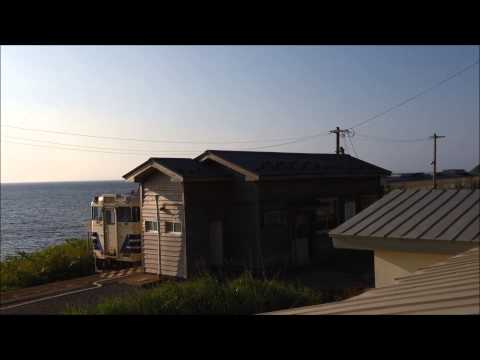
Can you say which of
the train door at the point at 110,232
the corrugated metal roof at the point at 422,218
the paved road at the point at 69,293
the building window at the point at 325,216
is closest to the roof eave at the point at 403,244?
the corrugated metal roof at the point at 422,218

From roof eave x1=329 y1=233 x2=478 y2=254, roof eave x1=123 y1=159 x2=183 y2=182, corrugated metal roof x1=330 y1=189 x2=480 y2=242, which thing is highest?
roof eave x1=123 y1=159 x2=183 y2=182

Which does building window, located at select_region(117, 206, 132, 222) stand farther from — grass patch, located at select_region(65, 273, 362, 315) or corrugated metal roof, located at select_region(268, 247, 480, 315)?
corrugated metal roof, located at select_region(268, 247, 480, 315)

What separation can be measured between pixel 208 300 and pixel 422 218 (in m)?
4.07

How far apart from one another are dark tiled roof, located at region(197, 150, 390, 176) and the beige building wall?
281 inches

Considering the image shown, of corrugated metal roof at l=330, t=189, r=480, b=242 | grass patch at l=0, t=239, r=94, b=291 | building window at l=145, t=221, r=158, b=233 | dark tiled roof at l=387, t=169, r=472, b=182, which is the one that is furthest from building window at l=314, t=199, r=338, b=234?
dark tiled roof at l=387, t=169, r=472, b=182

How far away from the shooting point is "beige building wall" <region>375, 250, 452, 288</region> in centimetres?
458

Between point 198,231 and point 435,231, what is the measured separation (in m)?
8.30

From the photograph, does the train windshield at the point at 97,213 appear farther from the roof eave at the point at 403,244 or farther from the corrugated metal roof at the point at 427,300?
the corrugated metal roof at the point at 427,300

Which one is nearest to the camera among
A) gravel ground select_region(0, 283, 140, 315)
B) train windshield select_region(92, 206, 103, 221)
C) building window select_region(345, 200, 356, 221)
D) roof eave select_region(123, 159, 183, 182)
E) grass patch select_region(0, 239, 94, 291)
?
gravel ground select_region(0, 283, 140, 315)

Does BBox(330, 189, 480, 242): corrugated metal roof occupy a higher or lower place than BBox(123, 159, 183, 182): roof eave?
lower
